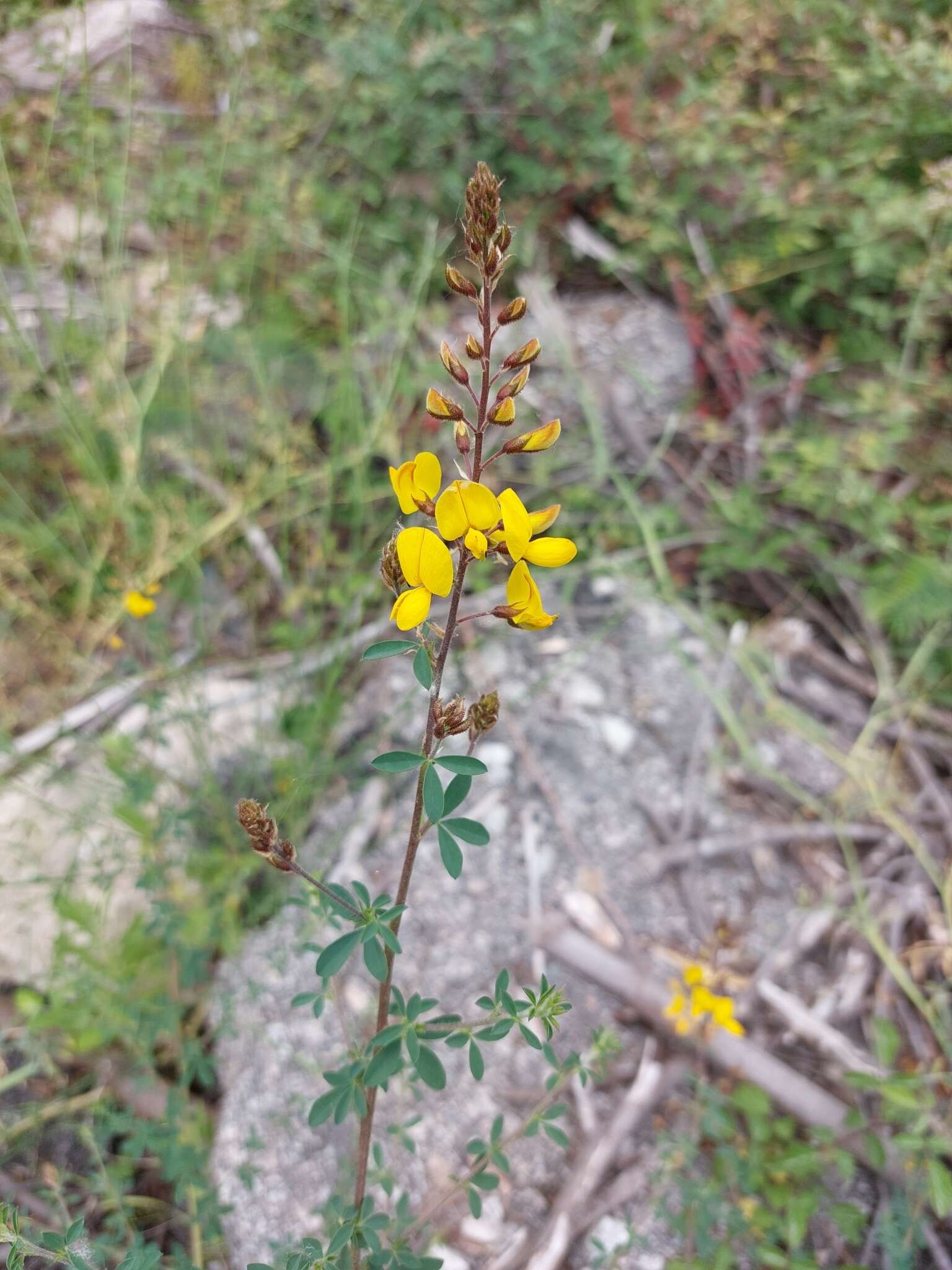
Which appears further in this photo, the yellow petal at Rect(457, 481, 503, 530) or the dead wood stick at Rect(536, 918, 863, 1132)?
the dead wood stick at Rect(536, 918, 863, 1132)

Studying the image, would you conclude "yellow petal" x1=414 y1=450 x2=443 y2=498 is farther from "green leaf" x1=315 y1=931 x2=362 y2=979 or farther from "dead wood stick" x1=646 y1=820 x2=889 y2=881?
"dead wood stick" x1=646 y1=820 x2=889 y2=881

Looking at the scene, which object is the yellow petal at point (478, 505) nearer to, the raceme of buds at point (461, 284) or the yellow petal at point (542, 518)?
the yellow petal at point (542, 518)

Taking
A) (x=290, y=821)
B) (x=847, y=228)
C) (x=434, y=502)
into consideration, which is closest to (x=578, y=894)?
(x=290, y=821)

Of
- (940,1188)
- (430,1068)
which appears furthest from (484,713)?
(940,1188)

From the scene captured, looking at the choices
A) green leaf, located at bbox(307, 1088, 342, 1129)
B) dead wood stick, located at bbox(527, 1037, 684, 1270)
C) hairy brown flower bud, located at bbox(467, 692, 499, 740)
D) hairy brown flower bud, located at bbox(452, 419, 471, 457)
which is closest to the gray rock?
dead wood stick, located at bbox(527, 1037, 684, 1270)

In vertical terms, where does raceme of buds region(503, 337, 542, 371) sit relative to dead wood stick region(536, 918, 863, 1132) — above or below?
above

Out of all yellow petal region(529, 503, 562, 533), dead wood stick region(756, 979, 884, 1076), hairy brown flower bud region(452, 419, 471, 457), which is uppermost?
hairy brown flower bud region(452, 419, 471, 457)

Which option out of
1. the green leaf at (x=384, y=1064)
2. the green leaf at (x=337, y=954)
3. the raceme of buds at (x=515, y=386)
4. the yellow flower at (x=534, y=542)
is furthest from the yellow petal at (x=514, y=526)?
the green leaf at (x=384, y=1064)
